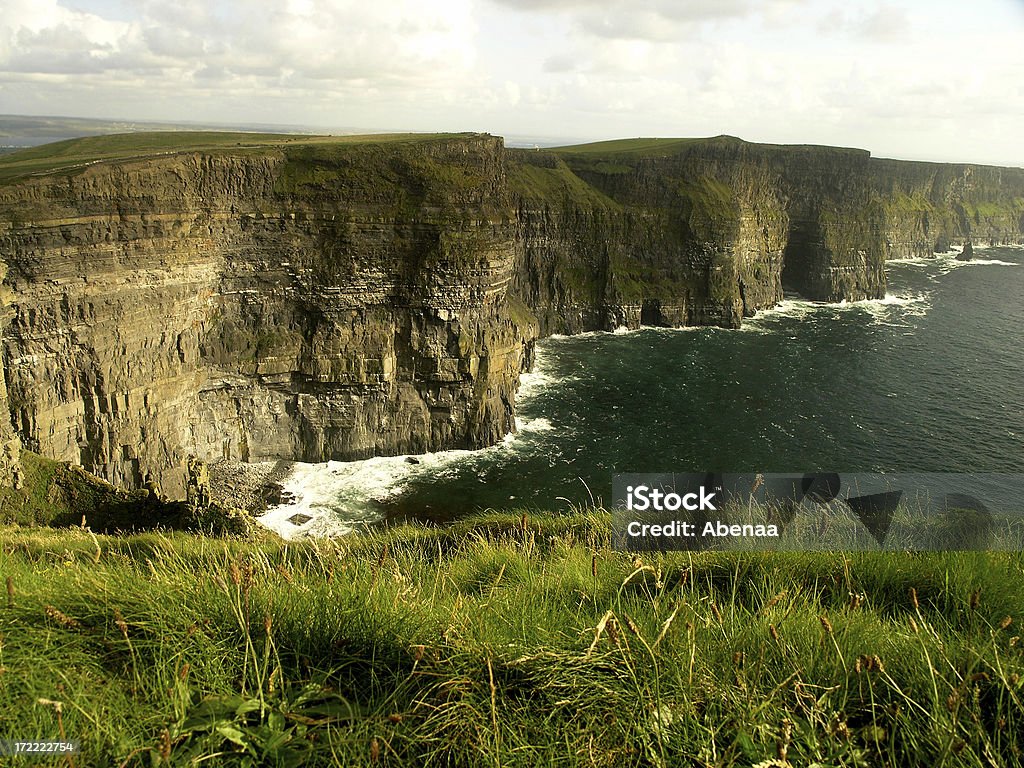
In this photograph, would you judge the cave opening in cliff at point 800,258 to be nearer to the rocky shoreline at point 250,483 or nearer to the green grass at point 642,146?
the green grass at point 642,146

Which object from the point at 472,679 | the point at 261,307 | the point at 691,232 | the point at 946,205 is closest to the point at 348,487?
the point at 261,307

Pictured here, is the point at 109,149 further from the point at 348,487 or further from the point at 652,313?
the point at 652,313

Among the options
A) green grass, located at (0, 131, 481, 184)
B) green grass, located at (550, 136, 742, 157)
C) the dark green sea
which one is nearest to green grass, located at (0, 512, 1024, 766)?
the dark green sea

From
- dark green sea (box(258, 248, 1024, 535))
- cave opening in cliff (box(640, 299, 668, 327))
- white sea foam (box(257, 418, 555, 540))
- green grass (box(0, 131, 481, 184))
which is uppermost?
green grass (box(0, 131, 481, 184))

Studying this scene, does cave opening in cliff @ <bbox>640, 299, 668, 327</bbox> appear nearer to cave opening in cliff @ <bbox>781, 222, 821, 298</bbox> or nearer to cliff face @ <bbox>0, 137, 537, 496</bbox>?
cave opening in cliff @ <bbox>781, 222, 821, 298</bbox>

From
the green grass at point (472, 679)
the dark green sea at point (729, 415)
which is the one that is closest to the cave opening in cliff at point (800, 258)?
the dark green sea at point (729, 415)

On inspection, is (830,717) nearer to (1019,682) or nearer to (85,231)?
(1019,682)

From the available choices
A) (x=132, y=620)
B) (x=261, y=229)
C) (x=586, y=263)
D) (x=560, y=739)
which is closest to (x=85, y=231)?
(x=261, y=229)
